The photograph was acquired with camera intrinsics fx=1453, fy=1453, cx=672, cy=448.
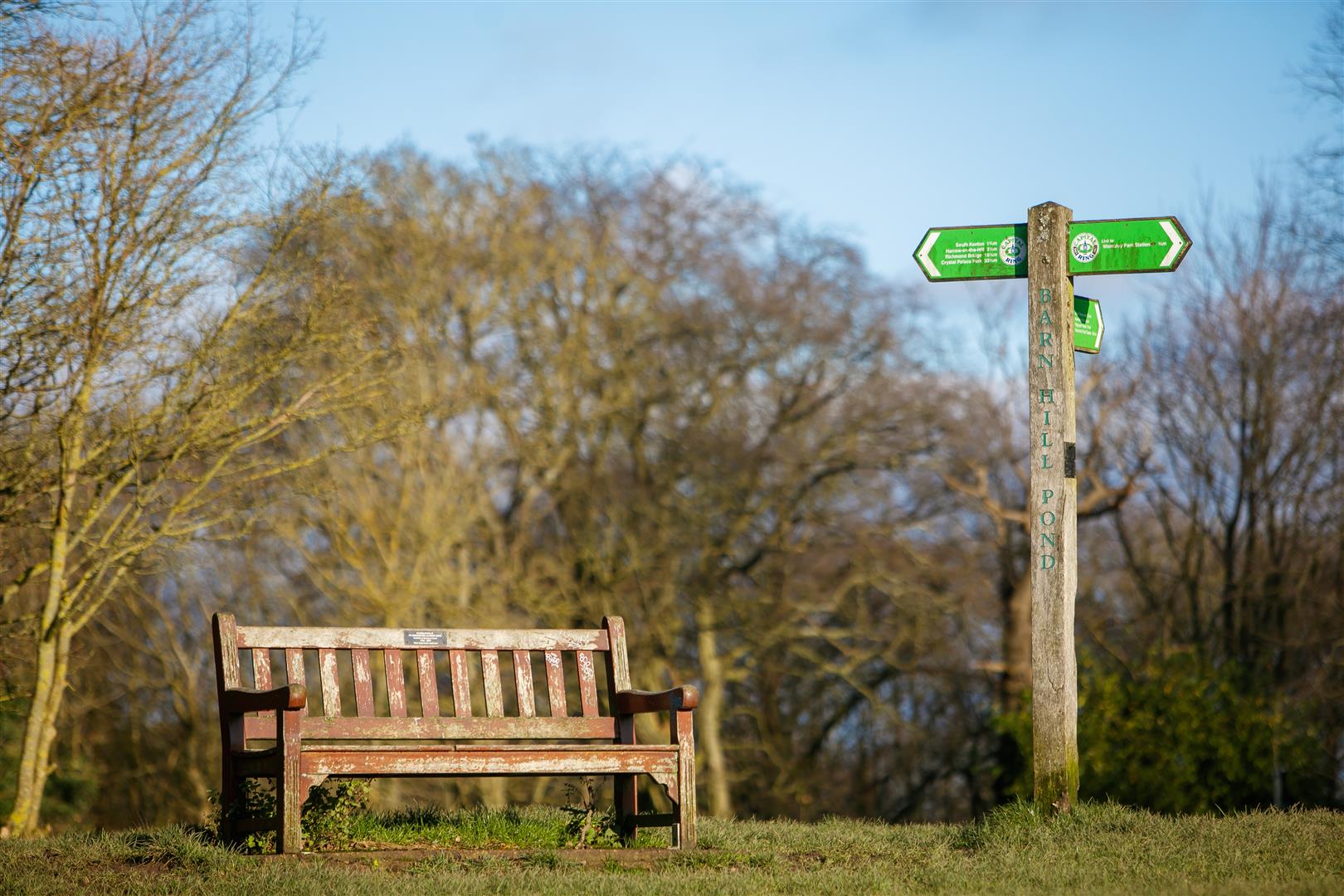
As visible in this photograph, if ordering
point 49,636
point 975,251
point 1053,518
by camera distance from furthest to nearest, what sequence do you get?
point 49,636, point 975,251, point 1053,518

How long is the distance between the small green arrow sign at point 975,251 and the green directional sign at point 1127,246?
0.88ft

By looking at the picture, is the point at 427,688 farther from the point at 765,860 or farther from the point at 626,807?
the point at 765,860

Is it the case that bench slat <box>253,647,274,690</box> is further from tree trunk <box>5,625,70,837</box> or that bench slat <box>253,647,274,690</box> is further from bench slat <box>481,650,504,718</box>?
tree trunk <box>5,625,70,837</box>

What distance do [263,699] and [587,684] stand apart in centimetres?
174

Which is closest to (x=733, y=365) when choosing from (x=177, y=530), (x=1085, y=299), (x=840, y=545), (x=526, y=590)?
(x=840, y=545)

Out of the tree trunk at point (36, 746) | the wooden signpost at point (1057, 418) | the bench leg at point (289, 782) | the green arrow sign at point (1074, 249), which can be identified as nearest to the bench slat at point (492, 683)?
the bench leg at point (289, 782)

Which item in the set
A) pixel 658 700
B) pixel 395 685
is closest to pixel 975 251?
pixel 658 700

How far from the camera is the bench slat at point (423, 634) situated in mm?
6684

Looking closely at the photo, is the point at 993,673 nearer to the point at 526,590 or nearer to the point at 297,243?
the point at 526,590

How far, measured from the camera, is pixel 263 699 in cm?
614

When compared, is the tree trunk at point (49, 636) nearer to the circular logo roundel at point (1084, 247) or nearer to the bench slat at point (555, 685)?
the bench slat at point (555, 685)

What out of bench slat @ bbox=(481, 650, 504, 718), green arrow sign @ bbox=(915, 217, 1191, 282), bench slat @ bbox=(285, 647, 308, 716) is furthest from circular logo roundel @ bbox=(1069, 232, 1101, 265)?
bench slat @ bbox=(285, 647, 308, 716)

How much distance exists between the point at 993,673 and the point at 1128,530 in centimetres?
339

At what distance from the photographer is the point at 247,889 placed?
5.48 meters
